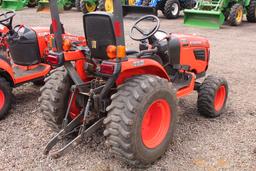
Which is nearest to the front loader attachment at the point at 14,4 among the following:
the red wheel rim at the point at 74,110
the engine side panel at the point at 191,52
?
the engine side panel at the point at 191,52

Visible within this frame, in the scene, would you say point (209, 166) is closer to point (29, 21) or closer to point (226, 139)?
point (226, 139)

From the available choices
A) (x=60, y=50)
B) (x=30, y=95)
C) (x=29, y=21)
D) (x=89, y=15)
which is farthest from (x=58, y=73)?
(x=29, y=21)

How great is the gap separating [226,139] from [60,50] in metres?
2.00

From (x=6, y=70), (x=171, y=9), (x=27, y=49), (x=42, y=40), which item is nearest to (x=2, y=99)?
(x=6, y=70)

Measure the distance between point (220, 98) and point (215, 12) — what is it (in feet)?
22.4

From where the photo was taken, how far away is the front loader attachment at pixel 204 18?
10.6 meters

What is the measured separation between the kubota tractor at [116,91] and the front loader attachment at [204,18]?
716 centimetres

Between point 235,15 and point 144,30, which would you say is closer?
point 144,30

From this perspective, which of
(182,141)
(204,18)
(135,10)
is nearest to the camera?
(182,141)

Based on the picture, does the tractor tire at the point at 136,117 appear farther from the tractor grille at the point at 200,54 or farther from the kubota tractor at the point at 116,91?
the tractor grille at the point at 200,54

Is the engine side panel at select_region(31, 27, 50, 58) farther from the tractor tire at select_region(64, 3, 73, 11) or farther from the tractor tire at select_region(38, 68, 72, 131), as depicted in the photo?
the tractor tire at select_region(64, 3, 73, 11)

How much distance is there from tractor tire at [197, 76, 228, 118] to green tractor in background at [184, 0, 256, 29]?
6.79m

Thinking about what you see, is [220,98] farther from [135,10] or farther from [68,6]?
[68,6]

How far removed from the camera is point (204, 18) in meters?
11.0
